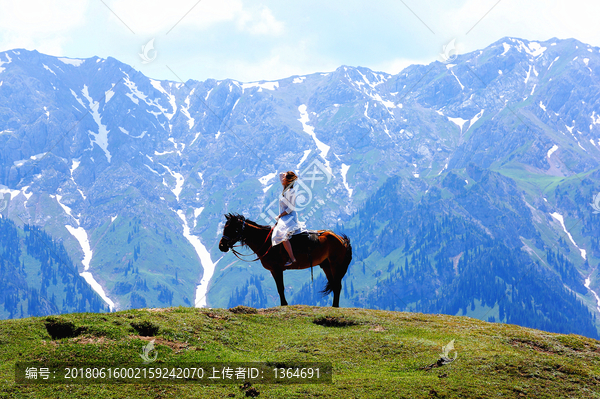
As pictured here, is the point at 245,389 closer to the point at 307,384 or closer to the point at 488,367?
the point at 307,384

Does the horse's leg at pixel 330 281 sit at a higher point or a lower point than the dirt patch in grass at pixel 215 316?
higher

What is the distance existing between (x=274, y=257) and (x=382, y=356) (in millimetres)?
9176

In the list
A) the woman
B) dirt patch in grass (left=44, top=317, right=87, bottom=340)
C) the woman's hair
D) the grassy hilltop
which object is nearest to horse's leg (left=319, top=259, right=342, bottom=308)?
the woman

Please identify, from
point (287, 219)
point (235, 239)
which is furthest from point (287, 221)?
point (235, 239)

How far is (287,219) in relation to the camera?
2672cm

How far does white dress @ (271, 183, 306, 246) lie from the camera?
2630cm

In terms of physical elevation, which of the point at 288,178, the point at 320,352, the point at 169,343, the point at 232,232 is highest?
the point at 288,178

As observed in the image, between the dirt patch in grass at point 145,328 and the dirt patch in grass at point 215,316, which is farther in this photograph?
the dirt patch in grass at point 215,316

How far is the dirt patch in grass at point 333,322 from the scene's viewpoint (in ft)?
80.1

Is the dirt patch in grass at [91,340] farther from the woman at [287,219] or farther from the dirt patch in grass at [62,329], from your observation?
the woman at [287,219]

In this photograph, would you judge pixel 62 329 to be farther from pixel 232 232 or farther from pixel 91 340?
pixel 232 232

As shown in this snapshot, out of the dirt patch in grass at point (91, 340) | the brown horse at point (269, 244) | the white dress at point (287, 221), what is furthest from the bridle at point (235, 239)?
the dirt patch in grass at point (91, 340)

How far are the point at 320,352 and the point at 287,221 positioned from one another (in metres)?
8.76

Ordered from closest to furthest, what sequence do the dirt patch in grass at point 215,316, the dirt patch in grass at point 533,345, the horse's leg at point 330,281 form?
the dirt patch in grass at point 533,345 < the dirt patch in grass at point 215,316 < the horse's leg at point 330,281
